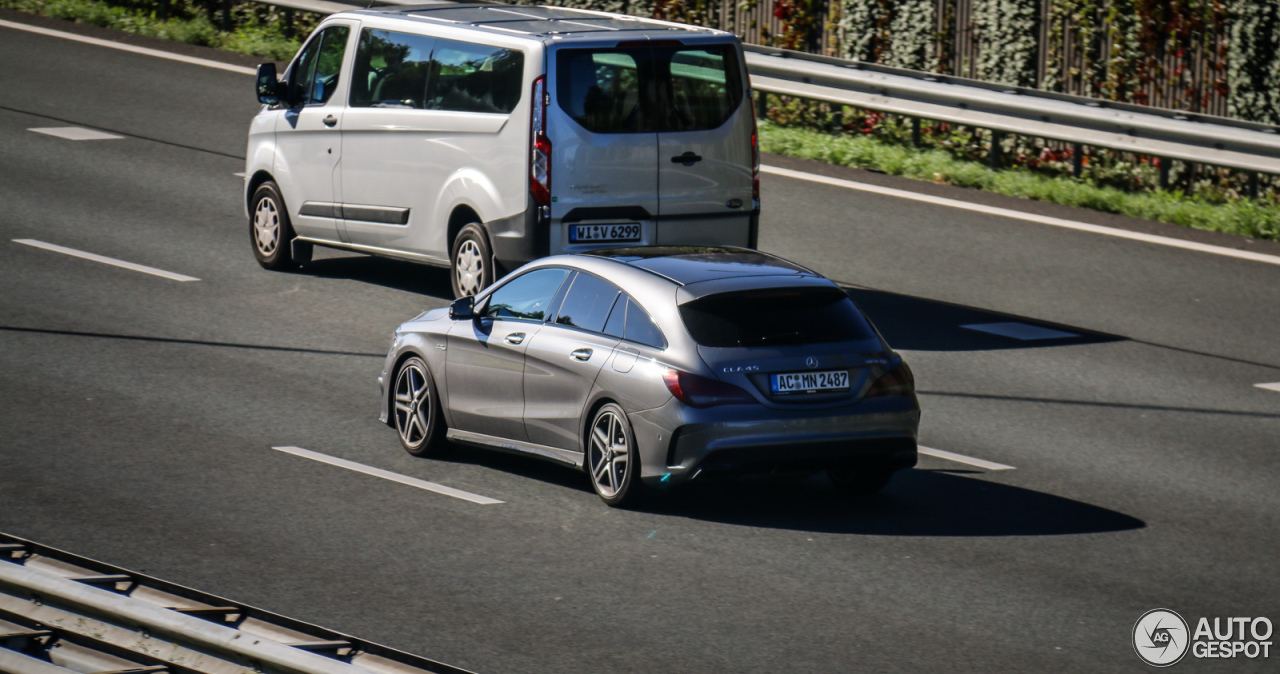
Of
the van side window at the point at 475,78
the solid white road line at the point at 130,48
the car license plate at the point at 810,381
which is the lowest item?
the car license plate at the point at 810,381

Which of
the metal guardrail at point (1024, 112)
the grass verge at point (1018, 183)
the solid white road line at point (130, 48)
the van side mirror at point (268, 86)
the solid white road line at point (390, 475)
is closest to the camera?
the solid white road line at point (390, 475)

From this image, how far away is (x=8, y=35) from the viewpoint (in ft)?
82.1

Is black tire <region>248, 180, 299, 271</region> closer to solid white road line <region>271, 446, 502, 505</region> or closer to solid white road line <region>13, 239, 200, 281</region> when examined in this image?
solid white road line <region>13, 239, 200, 281</region>

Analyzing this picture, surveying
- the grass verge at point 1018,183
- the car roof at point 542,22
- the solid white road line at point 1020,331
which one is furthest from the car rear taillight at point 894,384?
the grass verge at point 1018,183

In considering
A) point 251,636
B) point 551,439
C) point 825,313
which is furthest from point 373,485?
point 251,636

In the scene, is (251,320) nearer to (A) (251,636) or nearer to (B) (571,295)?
(B) (571,295)

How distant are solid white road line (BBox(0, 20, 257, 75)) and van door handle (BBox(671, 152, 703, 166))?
448 inches

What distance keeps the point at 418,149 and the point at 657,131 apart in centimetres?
210

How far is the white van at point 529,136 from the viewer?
13.0m

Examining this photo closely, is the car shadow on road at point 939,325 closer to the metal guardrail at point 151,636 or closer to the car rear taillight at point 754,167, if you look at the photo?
the car rear taillight at point 754,167

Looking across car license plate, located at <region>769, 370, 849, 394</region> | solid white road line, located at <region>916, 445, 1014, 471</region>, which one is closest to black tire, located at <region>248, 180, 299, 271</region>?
solid white road line, located at <region>916, 445, 1014, 471</region>

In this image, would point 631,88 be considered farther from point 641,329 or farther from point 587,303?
point 641,329

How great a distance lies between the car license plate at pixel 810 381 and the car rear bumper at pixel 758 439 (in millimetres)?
109

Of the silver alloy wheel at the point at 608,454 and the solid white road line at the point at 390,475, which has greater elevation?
the silver alloy wheel at the point at 608,454
